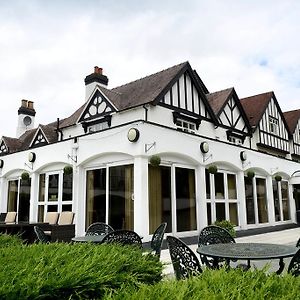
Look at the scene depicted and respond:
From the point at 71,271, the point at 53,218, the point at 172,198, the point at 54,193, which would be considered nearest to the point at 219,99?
the point at 172,198

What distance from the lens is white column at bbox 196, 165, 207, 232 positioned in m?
11.7

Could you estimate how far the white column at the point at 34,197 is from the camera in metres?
13.7

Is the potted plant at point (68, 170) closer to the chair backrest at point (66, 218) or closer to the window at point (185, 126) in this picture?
the chair backrest at point (66, 218)

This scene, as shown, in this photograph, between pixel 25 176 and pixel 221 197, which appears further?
pixel 25 176

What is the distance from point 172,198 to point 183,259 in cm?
712

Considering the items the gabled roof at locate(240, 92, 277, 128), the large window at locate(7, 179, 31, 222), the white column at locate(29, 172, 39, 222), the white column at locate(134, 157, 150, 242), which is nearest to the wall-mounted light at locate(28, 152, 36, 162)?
the white column at locate(29, 172, 39, 222)

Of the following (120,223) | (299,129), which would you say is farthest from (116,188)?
(299,129)

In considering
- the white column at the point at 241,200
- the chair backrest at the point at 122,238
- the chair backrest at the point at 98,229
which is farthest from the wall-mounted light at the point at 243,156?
the chair backrest at the point at 122,238

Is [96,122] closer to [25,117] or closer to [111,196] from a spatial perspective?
[111,196]

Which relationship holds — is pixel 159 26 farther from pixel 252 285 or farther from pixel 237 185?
pixel 252 285

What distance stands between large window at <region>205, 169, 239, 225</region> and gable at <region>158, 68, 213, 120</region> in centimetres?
361

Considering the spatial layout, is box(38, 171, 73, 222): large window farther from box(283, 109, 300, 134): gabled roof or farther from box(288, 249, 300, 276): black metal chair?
box(283, 109, 300, 134): gabled roof

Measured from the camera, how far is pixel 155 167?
1045 cm

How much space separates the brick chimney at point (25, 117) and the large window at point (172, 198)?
17.4 meters
